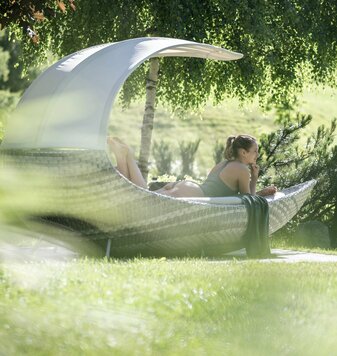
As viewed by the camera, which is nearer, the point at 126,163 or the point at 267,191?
the point at 126,163

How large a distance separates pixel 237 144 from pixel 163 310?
15.8 ft

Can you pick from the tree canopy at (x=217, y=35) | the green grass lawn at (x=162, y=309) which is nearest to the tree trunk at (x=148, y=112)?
the tree canopy at (x=217, y=35)

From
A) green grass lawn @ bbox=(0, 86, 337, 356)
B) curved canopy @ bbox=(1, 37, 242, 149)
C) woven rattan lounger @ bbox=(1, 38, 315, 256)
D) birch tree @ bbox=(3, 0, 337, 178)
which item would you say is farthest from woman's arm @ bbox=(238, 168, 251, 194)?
birch tree @ bbox=(3, 0, 337, 178)

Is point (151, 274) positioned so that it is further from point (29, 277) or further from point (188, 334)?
point (29, 277)

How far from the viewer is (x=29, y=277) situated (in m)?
2.92

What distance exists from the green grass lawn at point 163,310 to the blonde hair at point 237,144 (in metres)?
2.47

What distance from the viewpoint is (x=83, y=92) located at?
7973 mm

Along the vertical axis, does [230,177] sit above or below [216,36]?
below

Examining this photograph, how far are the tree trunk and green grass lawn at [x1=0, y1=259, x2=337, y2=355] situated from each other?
8.66 metres

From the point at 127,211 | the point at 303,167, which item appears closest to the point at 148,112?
the point at 303,167

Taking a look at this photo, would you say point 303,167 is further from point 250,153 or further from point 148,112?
point 250,153

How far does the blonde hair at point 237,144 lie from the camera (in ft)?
29.7

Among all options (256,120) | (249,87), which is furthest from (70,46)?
(256,120)

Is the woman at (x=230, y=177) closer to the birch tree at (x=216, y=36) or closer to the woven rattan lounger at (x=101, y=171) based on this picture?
the woven rattan lounger at (x=101, y=171)
